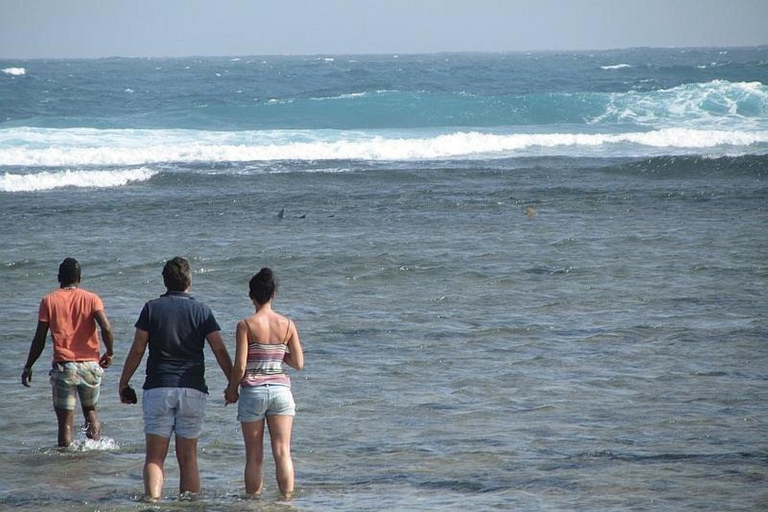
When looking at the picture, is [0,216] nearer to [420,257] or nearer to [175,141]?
[420,257]

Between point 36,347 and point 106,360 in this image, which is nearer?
point 106,360

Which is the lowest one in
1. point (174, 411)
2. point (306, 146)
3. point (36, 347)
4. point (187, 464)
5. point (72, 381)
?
point (187, 464)

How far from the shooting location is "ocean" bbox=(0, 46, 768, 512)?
684cm

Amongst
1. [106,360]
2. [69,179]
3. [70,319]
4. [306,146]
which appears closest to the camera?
[106,360]

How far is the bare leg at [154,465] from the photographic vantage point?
5.99m

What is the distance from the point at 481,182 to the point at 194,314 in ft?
57.2

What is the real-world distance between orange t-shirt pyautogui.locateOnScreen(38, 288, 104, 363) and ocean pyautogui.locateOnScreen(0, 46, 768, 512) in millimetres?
745

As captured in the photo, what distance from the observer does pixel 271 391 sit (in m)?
5.96

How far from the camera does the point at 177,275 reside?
5910 mm

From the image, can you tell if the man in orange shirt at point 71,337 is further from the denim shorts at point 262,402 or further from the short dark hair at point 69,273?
the denim shorts at point 262,402

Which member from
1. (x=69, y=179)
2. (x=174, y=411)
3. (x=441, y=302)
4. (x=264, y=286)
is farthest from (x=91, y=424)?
(x=69, y=179)

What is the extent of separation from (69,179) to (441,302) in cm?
1397

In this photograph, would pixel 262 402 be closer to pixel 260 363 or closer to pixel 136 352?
pixel 260 363

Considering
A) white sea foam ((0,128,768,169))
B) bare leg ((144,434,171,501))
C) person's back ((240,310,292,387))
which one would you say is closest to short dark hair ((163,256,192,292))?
person's back ((240,310,292,387))
